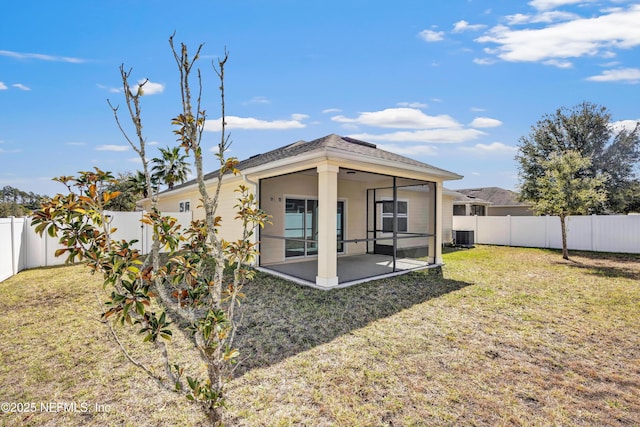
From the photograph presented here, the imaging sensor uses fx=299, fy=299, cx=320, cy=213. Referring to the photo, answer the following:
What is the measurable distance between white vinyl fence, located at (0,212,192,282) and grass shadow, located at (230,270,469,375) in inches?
153

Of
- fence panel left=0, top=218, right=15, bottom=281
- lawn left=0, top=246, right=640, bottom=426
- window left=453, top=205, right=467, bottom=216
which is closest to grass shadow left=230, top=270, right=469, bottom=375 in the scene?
lawn left=0, top=246, right=640, bottom=426

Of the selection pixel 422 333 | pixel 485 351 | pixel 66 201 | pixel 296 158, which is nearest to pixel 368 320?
pixel 422 333

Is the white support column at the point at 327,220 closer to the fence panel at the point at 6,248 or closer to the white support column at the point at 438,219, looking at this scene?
the white support column at the point at 438,219

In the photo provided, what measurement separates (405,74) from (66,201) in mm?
10186

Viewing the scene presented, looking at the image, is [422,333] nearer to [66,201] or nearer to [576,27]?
[66,201]

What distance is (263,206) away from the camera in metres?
9.32

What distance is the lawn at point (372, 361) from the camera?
262 centimetres

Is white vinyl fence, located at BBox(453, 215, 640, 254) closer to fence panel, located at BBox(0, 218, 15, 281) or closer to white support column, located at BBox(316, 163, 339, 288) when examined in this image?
white support column, located at BBox(316, 163, 339, 288)

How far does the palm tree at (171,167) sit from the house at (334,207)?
4.10 meters

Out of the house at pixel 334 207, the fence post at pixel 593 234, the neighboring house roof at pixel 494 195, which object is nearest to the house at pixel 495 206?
the neighboring house roof at pixel 494 195

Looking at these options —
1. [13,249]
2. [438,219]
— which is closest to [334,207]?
[438,219]

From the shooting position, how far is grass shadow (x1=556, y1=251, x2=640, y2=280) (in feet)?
27.7

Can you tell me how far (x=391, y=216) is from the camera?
12.8 m

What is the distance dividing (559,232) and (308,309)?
14.2m
